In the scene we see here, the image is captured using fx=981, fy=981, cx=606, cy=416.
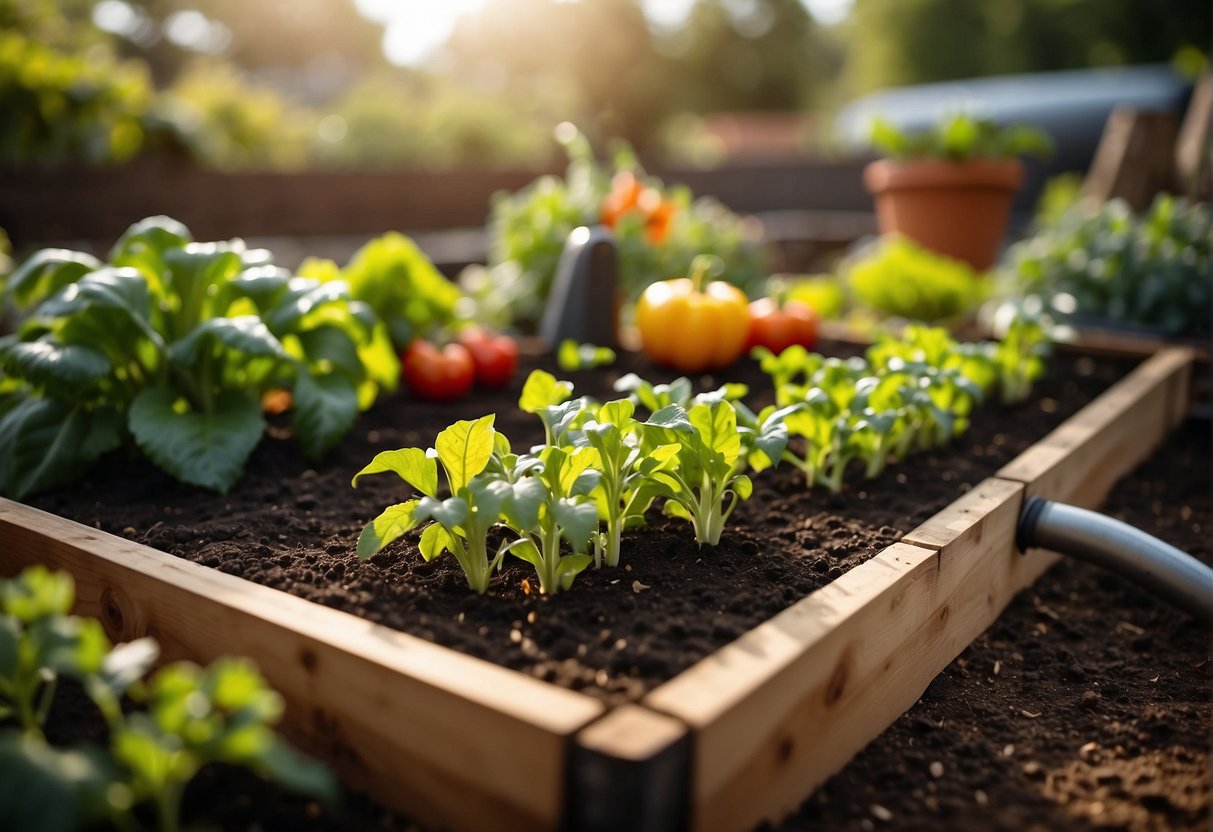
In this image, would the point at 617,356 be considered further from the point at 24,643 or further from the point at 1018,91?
the point at 1018,91

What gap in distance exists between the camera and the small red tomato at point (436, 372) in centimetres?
296

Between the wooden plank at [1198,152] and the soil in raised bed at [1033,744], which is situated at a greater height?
the wooden plank at [1198,152]

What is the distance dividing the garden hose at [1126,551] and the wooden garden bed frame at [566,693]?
0.58 feet

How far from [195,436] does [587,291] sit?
60.5 inches

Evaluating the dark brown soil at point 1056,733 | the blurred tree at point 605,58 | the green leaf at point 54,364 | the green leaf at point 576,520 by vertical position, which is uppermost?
the blurred tree at point 605,58

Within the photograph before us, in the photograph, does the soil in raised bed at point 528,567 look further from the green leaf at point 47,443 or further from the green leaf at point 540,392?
the green leaf at point 540,392

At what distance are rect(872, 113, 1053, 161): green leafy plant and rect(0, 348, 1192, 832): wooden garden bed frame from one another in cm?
378

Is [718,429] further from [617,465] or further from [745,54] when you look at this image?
[745,54]

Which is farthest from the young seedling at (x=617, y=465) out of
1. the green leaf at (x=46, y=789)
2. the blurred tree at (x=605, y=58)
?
the blurred tree at (x=605, y=58)

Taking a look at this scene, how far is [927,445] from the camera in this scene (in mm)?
2545

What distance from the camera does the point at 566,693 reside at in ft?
4.11

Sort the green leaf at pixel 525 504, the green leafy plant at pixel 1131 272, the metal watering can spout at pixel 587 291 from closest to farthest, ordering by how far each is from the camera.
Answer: the green leaf at pixel 525 504 < the metal watering can spout at pixel 587 291 < the green leafy plant at pixel 1131 272

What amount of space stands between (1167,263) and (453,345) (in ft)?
8.70

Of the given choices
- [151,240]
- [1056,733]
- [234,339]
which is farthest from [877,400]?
[151,240]
